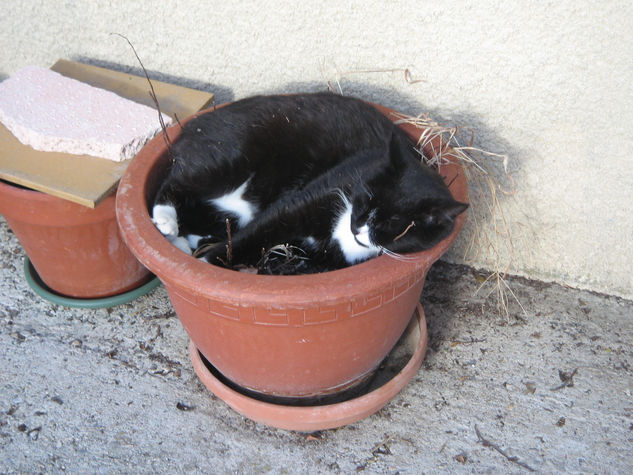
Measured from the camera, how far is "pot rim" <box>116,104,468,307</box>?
1093 mm

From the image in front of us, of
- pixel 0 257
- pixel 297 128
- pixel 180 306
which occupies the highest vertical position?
pixel 297 128

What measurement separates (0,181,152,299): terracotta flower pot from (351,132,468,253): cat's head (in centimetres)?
73

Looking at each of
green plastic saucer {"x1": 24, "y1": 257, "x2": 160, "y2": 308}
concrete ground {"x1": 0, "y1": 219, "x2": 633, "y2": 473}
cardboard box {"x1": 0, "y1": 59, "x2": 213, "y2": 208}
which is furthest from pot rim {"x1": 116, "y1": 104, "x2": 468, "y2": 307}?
green plastic saucer {"x1": 24, "y1": 257, "x2": 160, "y2": 308}

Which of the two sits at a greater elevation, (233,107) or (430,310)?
(233,107)

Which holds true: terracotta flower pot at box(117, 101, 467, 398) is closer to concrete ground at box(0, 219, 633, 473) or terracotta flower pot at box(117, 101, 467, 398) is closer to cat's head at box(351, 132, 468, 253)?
cat's head at box(351, 132, 468, 253)

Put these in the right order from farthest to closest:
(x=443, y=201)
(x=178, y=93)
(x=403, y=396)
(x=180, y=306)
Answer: (x=178, y=93) < (x=403, y=396) < (x=180, y=306) < (x=443, y=201)

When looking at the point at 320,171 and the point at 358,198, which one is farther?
the point at 320,171

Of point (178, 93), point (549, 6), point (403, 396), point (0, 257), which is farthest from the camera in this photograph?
point (0, 257)

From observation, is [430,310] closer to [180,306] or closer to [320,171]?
[320,171]

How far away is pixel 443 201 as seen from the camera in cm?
116

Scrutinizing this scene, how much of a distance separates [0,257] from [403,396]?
58.0 inches

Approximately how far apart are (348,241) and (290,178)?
27cm

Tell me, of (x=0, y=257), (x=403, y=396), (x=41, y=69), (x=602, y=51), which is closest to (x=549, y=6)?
(x=602, y=51)

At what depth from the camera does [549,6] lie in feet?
4.63
